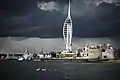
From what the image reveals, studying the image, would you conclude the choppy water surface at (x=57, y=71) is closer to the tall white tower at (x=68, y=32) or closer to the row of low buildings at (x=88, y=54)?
the row of low buildings at (x=88, y=54)

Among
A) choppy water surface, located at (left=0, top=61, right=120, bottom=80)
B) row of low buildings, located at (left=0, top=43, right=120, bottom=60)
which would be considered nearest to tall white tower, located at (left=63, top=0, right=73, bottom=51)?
row of low buildings, located at (left=0, top=43, right=120, bottom=60)

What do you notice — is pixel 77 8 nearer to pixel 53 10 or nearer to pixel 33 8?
pixel 53 10

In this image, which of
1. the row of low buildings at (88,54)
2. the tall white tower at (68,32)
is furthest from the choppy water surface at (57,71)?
the tall white tower at (68,32)

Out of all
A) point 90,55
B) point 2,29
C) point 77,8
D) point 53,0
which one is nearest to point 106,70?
point 90,55

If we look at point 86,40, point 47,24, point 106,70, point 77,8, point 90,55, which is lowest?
point 106,70

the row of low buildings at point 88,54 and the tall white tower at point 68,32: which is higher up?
the tall white tower at point 68,32

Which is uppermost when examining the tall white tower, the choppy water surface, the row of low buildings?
the tall white tower

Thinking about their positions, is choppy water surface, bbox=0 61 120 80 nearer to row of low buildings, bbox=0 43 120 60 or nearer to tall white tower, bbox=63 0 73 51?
row of low buildings, bbox=0 43 120 60

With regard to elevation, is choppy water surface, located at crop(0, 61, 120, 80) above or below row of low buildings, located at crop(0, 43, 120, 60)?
below
